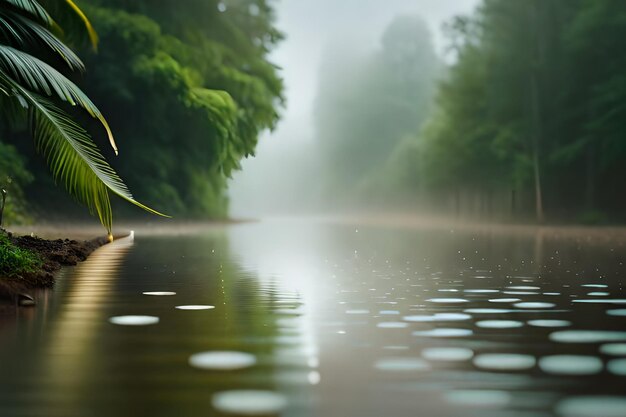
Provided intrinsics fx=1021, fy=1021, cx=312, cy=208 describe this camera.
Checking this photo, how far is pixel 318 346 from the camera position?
7.93 metres

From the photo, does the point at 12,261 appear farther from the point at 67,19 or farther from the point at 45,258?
the point at 67,19

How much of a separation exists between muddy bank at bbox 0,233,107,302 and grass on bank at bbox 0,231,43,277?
69 mm

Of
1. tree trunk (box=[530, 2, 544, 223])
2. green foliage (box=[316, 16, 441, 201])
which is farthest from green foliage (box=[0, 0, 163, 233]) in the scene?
green foliage (box=[316, 16, 441, 201])

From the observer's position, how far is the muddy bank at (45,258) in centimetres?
1123

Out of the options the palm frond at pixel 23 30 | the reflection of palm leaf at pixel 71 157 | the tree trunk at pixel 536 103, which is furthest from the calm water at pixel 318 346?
the tree trunk at pixel 536 103

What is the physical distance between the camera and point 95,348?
25.2 ft

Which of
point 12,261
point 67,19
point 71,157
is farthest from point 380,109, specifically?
point 12,261

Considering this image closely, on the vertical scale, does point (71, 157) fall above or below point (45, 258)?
above

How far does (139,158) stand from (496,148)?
19.8m

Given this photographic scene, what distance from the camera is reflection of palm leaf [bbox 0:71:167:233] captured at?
12.1 metres

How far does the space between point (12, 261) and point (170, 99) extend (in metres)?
31.9

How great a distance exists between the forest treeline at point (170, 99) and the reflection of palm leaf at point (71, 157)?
25907 mm

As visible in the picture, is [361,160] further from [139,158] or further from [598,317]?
[598,317]

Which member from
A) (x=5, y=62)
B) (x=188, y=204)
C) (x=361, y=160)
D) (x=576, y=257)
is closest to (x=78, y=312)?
(x=5, y=62)
